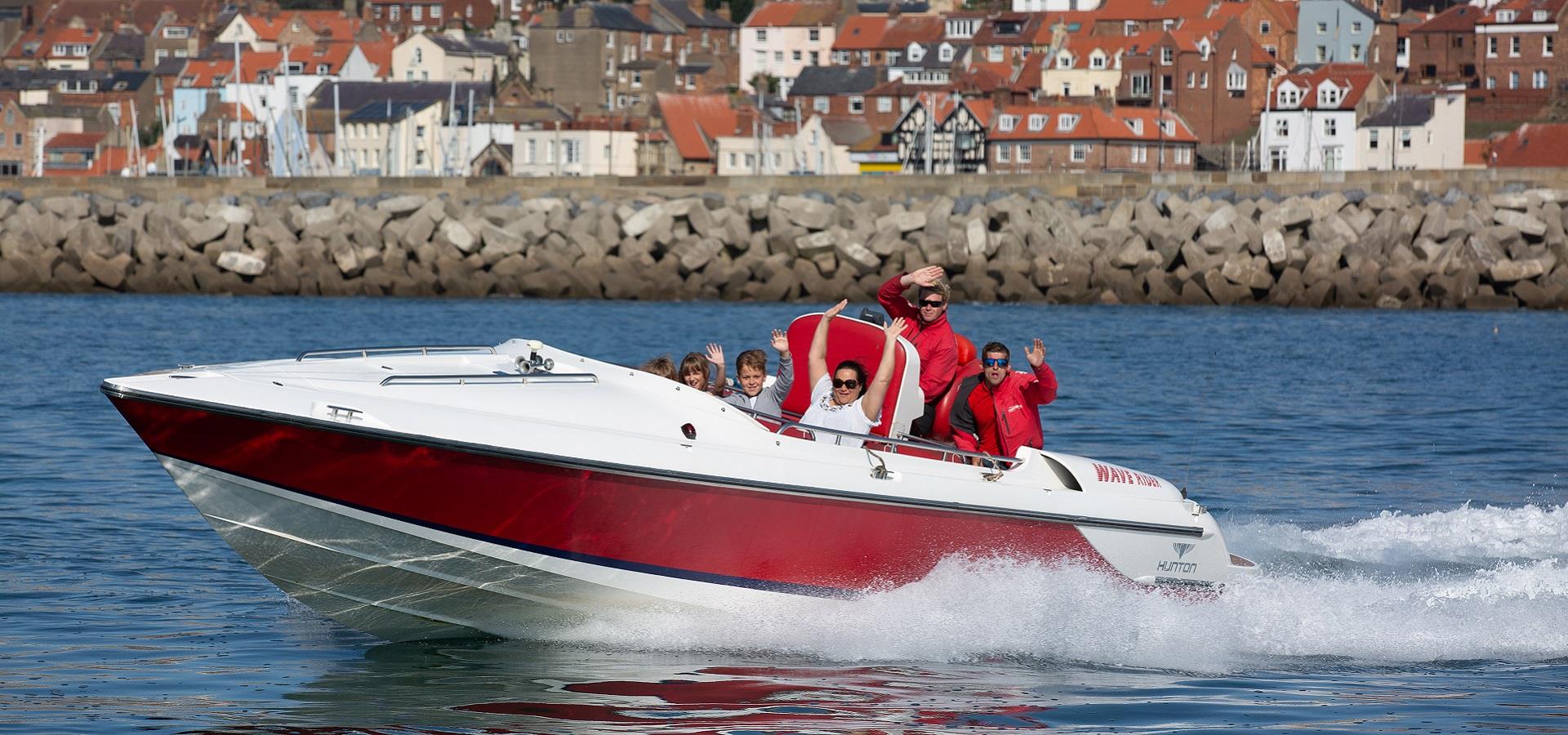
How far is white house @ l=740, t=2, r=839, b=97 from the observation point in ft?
345

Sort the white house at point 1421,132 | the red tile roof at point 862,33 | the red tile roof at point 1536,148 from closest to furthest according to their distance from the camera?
the red tile roof at point 1536,148, the white house at point 1421,132, the red tile roof at point 862,33

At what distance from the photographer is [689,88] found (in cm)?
10450

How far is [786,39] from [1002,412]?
324 ft

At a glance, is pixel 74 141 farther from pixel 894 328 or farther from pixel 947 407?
pixel 894 328

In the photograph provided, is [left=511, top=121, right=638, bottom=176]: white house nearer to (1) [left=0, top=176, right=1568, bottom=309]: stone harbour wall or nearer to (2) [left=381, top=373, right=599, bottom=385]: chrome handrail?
(1) [left=0, top=176, right=1568, bottom=309]: stone harbour wall

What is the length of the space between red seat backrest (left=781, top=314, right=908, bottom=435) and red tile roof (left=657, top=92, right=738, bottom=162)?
2652 inches

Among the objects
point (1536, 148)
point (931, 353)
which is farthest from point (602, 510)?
point (1536, 148)

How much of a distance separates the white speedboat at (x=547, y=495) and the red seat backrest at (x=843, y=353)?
381mm

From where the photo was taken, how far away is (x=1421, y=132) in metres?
66.9

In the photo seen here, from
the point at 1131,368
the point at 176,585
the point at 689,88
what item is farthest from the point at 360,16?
the point at 176,585

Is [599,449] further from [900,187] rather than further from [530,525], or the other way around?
[900,187]

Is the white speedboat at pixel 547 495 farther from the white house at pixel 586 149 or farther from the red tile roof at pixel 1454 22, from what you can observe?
the red tile roof at pixel 1454 22

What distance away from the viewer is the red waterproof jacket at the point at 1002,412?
8930mm

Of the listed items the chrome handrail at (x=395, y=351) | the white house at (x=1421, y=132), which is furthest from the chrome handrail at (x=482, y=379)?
the white house at (x=1421, y=132)
